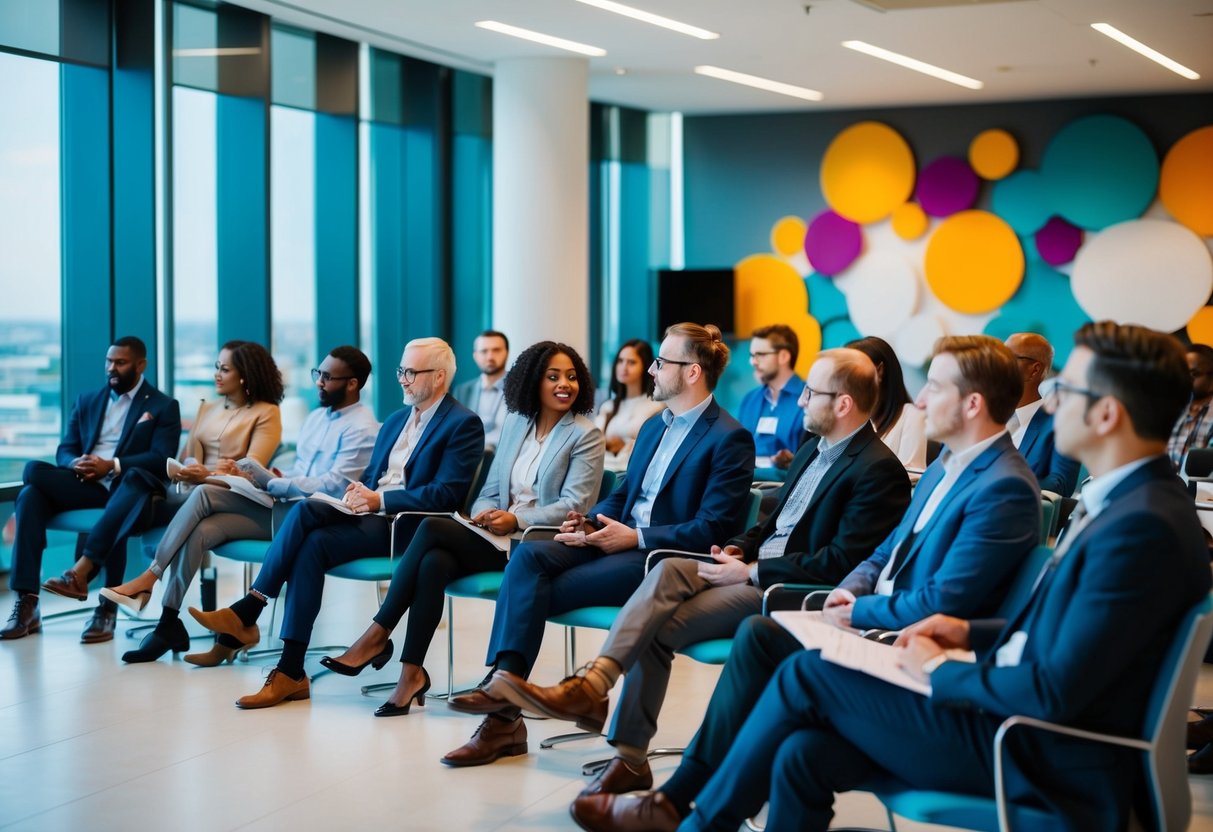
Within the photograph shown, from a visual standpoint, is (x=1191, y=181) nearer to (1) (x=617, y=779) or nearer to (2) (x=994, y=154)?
(2) (x=994, y=154)

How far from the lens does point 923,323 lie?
11.6m

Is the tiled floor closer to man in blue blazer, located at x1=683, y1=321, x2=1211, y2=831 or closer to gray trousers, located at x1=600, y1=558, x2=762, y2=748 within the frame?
gray trousers, located at x1=600, y1=558, x2=762, y2=748

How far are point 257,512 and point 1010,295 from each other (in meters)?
7.43

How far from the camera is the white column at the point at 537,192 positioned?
953 cm

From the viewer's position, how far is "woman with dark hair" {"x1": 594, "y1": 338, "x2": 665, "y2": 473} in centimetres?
812

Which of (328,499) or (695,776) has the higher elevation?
(328,499)

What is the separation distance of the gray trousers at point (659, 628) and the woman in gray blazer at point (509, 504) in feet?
3.57

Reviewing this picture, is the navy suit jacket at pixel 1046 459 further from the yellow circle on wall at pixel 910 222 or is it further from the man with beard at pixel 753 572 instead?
the yellow circle on wall at pixel 910 222

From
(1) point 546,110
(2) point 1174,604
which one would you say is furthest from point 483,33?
(2) point 1174,604

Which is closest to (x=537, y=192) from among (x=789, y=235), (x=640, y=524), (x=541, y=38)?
(x=541, y=38)

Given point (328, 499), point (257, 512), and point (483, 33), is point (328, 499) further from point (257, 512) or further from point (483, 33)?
point (483, 33)

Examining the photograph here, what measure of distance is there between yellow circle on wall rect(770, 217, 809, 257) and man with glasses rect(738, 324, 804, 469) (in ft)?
14.2

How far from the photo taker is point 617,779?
3.76 meters

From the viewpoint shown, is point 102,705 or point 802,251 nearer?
point 102,705
